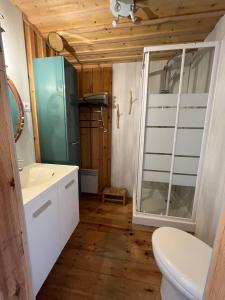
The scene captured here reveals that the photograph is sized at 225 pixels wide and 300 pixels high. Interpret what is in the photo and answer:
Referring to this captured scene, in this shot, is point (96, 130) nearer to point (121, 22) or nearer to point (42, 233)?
point (121, 22)

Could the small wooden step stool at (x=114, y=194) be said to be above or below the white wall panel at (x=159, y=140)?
below

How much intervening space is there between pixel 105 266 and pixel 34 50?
227 centimetres

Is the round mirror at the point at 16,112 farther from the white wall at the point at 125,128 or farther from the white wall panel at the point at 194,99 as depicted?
the white wall panel at the point at 194,99

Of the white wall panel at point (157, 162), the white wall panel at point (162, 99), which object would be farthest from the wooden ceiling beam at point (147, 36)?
the white wall panel at point (157, 162)

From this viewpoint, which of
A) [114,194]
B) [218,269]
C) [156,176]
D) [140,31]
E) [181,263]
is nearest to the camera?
[218,269]

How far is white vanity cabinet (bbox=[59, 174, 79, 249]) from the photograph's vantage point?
134 centimetres

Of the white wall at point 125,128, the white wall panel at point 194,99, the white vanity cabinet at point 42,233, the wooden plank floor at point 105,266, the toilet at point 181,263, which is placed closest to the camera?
the toilet at point 181,263

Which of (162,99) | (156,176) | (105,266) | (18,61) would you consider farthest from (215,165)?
(18,61)

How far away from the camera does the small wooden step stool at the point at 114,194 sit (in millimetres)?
2460

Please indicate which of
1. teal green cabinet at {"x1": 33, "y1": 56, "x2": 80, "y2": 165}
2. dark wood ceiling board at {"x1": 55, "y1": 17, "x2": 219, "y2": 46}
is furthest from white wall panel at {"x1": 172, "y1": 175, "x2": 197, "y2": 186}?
dark wood ceiling board at {"x1": 55, "y1": 17, "x2": 219, "y2": 46}

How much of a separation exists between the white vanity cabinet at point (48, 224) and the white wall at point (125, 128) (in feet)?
3.94

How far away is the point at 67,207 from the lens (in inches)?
57.0

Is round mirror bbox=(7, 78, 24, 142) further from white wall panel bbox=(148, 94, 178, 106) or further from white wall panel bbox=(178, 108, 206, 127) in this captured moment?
white wall panel bbox=(178, 108, 206, 127)

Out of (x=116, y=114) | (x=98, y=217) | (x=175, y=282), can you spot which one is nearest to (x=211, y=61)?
(x=116, y=114)
